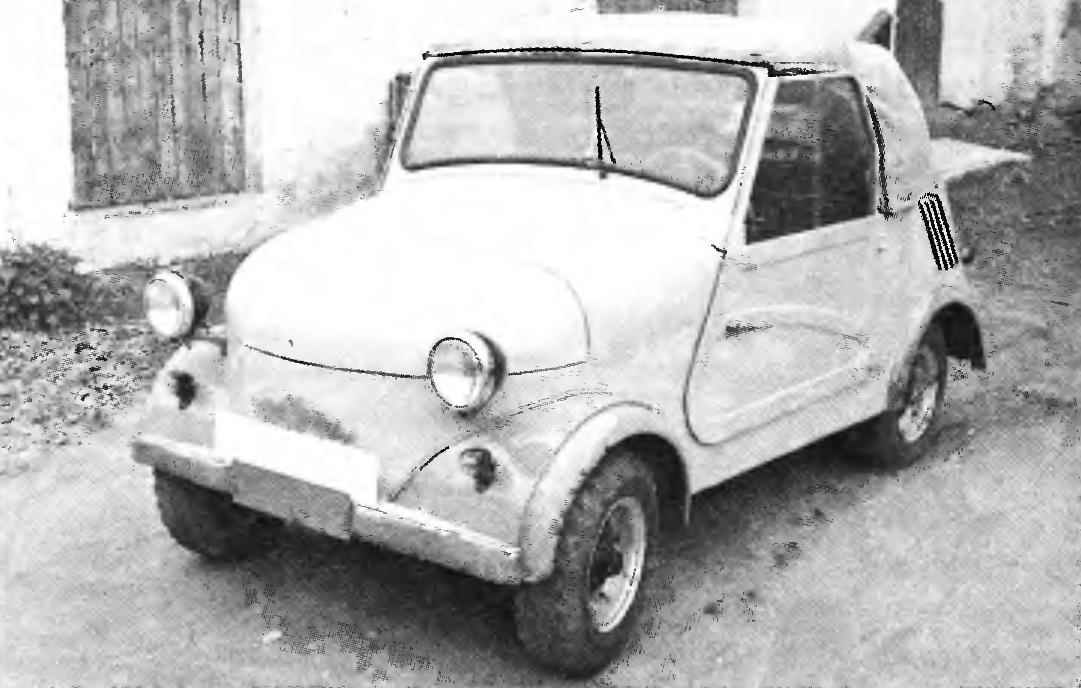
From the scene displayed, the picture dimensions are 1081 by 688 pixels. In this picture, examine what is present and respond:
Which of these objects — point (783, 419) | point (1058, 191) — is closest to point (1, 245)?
point (783, 419)

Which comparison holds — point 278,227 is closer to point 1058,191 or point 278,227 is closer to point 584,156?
point 584,156

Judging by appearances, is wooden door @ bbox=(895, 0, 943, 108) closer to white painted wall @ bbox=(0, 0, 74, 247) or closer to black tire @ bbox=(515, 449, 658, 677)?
white painted wall @ bbox=(0, 0, 74, 247)

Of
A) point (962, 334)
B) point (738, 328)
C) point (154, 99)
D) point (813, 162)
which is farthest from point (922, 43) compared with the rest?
point (738, 328)

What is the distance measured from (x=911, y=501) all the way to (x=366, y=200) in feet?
7.82

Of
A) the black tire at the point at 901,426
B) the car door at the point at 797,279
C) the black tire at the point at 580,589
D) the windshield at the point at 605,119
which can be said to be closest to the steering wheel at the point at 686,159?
the windshield at the point at 605,119

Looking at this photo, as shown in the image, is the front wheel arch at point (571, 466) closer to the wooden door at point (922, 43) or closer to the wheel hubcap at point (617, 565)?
the wheel hubcap at point (617, 565)

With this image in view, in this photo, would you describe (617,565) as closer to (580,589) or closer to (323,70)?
(580,589)

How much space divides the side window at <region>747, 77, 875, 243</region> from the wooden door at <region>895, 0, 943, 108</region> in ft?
29.4

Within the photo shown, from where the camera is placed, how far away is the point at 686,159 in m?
4.77

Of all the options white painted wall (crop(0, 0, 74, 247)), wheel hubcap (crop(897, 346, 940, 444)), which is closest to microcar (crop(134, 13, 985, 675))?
wheel hubcap (crop(897, 346, 940, 444))

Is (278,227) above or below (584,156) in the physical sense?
below

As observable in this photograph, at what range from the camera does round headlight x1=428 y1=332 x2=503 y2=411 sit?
3822mm

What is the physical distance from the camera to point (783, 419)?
16.5ft

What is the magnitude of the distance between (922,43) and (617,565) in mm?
10909
